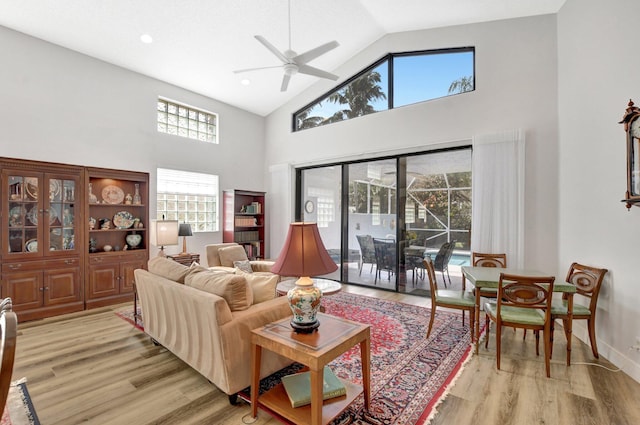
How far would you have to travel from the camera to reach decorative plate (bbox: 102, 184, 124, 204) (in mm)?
4758

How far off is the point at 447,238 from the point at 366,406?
3290 mm

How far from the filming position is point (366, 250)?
5.72 metres

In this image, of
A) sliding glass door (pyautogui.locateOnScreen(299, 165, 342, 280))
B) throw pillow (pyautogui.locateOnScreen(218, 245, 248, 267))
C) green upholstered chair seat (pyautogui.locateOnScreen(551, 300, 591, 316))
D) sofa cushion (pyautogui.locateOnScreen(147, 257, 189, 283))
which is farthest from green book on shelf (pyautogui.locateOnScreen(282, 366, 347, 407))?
sliding glass door (pyautogui.locateOnScreen(299, 165, 342, 280))

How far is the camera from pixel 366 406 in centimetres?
210

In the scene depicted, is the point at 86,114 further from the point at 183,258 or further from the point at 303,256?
the point at 303,256

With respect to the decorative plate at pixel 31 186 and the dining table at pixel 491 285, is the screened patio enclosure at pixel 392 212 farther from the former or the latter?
the decorative plate at pixel 31 186

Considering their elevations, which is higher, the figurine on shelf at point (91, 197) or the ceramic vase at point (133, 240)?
the figurine on shelf at point (91, 197)

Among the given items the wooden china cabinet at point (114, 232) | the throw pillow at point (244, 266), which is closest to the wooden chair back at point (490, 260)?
the throw pillow at point (244, 266)

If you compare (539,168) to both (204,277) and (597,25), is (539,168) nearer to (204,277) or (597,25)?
(597,25)

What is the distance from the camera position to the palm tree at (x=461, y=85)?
4566 millimetres

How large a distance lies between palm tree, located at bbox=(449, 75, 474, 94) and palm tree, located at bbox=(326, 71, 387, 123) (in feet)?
3.68

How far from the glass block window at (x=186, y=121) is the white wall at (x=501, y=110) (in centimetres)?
297

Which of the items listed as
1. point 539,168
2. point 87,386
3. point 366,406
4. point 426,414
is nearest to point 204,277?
point 87,386

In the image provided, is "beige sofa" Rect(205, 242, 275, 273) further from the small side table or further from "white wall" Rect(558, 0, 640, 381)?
"white wall" Rect(558, 0, 640, 381)
